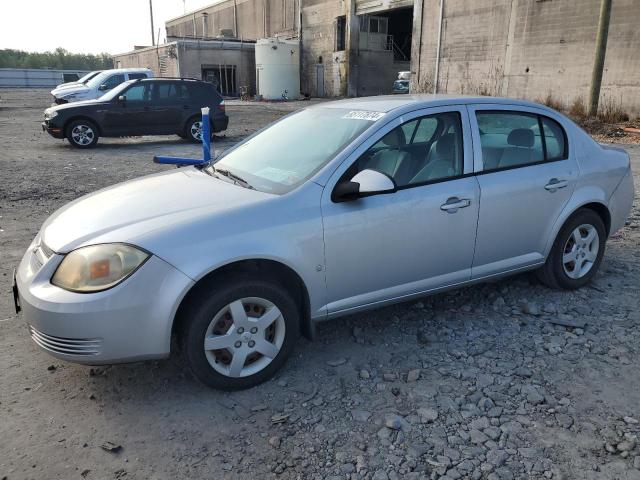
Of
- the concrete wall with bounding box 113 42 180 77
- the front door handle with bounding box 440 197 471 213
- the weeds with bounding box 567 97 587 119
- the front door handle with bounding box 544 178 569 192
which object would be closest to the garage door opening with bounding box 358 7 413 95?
the concrete wall with bounding box 113 42 180 77

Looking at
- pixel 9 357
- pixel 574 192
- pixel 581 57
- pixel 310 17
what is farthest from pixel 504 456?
pixel 310 17

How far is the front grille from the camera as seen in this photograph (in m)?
2.69

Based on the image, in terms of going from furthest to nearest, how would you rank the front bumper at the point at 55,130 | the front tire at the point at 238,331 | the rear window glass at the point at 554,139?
the front bumper at the point at 55,130
the rear window glass at the point at 554,139
the front tire at the point at 238,331

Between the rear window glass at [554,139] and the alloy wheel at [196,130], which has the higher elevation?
the rear window glass at [554,139]

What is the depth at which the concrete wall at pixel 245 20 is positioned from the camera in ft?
134

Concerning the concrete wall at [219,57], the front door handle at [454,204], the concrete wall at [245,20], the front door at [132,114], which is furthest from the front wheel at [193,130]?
the concrete wall at [245,20]

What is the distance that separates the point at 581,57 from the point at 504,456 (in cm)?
1915

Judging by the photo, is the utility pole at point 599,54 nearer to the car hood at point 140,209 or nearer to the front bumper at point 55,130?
the front bumper at point 55,130

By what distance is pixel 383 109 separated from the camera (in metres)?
3.58

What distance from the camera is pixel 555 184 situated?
13.1 ft

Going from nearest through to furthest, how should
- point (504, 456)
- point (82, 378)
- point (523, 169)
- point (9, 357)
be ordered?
point (504, 456) < point (82, 378) < point (9, 357) < point (523, 169)

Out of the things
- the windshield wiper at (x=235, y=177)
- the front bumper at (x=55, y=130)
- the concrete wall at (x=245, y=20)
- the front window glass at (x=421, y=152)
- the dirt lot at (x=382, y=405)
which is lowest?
the dirt lot at (x=382, y=405)

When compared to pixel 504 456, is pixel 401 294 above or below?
above

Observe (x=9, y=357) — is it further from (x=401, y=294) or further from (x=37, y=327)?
(x=401, y=294)
